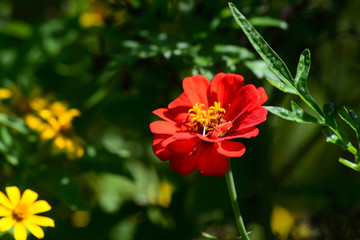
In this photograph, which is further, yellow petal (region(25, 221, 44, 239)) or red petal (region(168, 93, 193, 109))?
red petal (region(168, 93, 193, 109))

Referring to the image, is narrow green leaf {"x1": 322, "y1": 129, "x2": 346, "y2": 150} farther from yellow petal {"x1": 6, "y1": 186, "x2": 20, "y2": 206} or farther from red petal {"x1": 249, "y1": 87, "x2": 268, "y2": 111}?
yellow petal {"x1": 6, "y1": 186, "x2": 20, "y2": 206}

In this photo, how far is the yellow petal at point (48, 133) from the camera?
3.43 ft

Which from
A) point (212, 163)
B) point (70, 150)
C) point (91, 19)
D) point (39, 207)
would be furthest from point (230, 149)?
point (91, 19)

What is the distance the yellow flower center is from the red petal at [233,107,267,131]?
1.11 feet

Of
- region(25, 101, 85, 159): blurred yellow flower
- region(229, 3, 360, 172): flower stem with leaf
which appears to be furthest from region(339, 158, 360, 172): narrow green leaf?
region(25, 101, 85, 159): blurred yellow flower

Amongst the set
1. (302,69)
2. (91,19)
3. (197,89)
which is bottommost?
(302,69)

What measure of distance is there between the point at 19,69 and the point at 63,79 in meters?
0.14

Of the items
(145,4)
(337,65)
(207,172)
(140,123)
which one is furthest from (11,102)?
(337,65)

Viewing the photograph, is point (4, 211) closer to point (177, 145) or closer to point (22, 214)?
point (22, 214)

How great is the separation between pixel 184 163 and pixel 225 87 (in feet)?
0.49

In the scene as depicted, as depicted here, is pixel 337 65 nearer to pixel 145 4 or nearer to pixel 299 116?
pixel 145 4

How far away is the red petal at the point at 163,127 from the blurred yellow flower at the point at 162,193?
1.98ft

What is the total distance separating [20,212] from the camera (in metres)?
0.72

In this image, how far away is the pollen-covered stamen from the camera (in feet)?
2.48
